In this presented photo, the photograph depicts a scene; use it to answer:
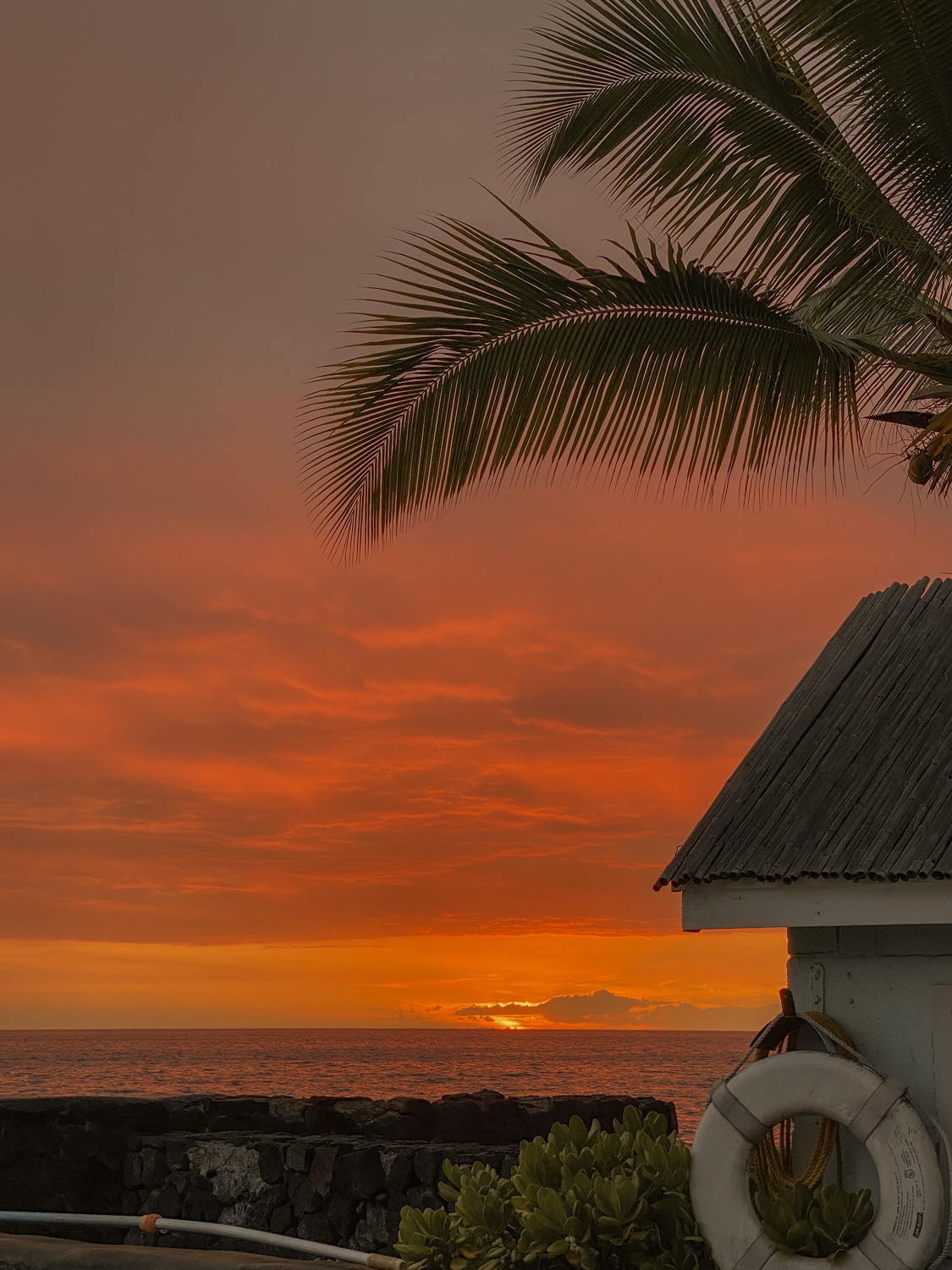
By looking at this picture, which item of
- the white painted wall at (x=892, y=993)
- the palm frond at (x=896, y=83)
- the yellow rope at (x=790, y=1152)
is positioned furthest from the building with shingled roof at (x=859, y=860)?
the palm frond at (x=896, y=83)

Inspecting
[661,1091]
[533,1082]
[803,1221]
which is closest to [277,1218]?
[803,1221]

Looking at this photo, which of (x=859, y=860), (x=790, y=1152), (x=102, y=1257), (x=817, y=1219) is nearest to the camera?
(x=817, y=1219)

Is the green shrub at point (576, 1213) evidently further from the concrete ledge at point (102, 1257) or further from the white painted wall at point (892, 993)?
the concrete ledge at point (102, 1257)

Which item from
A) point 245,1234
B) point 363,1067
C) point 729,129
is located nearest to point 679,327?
point 729,129

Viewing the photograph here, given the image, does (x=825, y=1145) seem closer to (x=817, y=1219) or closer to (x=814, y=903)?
(x=817, y=1219)

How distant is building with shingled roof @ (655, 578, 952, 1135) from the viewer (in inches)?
223

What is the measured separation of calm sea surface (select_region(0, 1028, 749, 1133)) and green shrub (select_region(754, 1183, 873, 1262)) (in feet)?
131

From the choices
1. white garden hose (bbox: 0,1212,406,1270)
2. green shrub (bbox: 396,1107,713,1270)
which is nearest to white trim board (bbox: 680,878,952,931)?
green shrub (bbox: 396,1107,713,1270)

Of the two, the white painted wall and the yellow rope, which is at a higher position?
the white painted wall

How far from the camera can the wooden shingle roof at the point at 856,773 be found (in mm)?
5738

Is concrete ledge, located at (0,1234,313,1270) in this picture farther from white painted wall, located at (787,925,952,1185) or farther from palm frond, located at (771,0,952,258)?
palm frond, located at (771,0,952,258)

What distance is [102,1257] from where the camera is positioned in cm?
818

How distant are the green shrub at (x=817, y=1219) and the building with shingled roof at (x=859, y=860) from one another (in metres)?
0.53

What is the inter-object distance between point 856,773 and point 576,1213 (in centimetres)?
232
